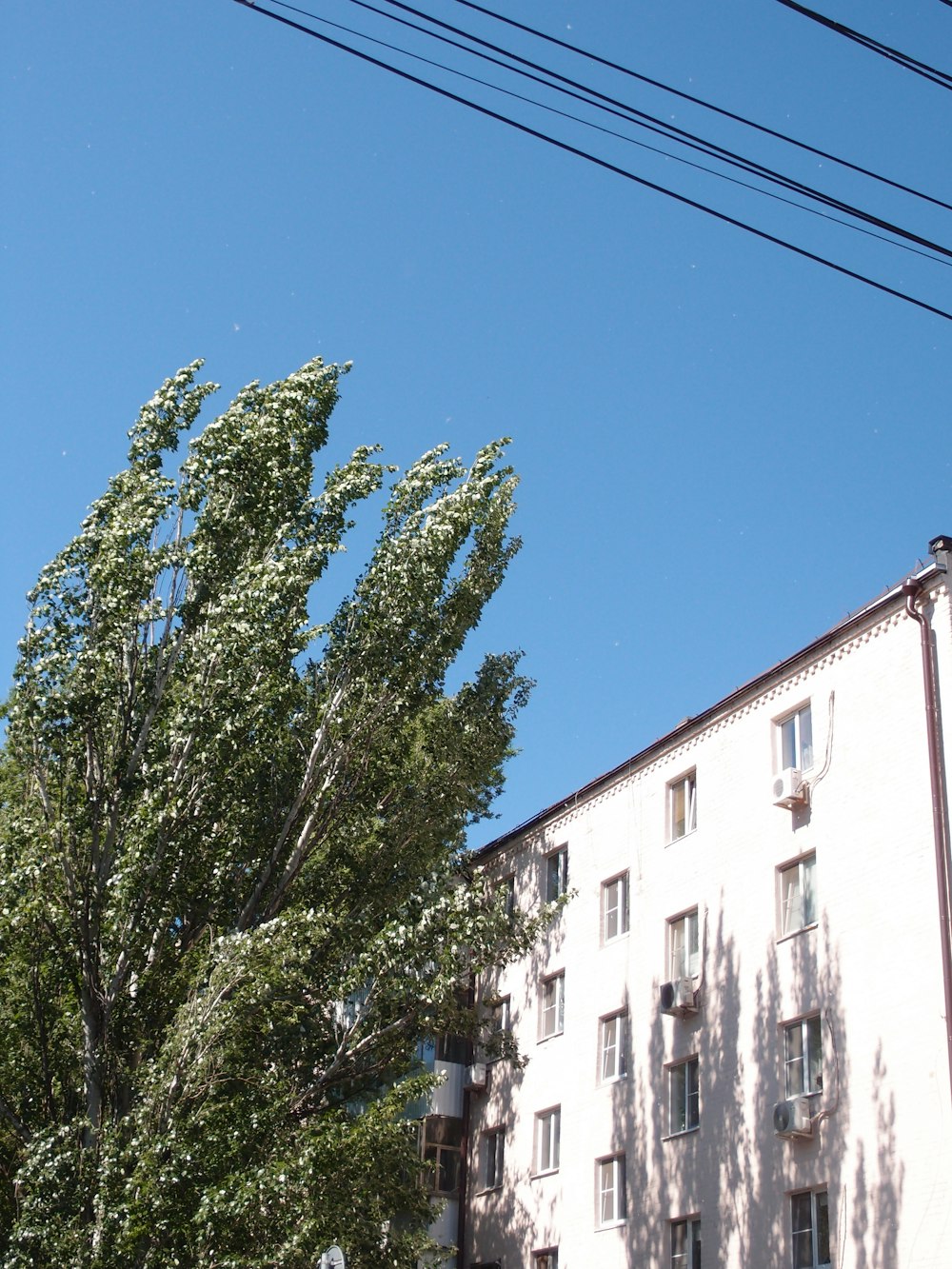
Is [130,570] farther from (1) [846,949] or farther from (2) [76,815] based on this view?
(1) [846,949]

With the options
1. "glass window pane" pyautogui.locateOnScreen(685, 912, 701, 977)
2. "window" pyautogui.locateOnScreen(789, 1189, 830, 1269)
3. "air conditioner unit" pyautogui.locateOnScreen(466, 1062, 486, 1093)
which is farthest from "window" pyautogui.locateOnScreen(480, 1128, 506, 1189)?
"window" pyautogui.locateOnScreen(789, 1189, 830, 1269)

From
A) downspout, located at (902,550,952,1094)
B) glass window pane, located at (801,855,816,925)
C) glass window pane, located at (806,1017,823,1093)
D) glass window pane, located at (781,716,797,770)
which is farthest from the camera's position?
glass window pane, located at (781,716,797,770)

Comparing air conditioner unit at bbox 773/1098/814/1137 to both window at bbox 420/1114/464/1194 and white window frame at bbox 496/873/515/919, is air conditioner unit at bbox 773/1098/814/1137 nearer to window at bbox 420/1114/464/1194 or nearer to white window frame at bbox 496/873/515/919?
window at bbox 420/1114/464/1194

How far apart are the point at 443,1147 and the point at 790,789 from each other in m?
10.2

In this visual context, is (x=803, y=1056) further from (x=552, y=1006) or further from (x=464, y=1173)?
(x=464, y=1173)

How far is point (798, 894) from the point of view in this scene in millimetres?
18266

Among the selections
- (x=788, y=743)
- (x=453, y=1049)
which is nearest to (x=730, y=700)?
(x=788, y=743)

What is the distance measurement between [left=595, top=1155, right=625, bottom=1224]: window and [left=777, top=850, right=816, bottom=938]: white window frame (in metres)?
4.80

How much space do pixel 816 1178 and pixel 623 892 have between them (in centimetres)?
656

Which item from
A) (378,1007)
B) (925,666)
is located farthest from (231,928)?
(925,666)

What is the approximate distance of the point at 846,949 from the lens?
1692 cm

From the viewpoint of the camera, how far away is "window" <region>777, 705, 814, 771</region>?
1892 centimetres

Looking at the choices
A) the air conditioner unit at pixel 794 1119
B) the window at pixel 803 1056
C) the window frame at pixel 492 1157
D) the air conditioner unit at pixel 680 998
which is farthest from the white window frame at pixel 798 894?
the window frame at pixel 492 1157

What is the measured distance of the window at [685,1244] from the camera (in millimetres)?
18156
